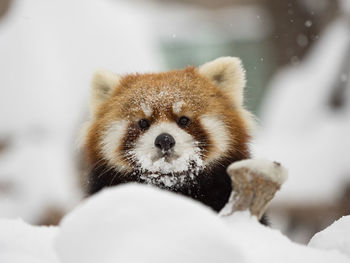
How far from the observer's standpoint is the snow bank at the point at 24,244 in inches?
78.7

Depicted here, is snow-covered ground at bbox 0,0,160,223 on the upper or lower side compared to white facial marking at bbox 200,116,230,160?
lower

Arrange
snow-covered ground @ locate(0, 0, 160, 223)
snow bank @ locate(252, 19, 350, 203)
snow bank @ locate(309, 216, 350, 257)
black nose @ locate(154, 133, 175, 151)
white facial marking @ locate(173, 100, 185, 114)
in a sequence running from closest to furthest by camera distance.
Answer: snow bank @ locate(309, 216, 350, 257) < black nose @ locate(154, 133, 175, 151) < white facial marking @ locate(173, 100, 185, 114) < snow-covered ground @ locate(0, 0, 160, 223) < snow bank @ locate(252, 19, 350, 203)

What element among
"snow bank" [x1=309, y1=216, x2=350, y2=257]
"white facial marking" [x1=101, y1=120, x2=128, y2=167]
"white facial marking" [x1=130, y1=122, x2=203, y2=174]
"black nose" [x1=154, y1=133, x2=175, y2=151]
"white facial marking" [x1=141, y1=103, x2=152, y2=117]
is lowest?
"white facial marking" [x1=101, y1=120, x2=128, y2=167]

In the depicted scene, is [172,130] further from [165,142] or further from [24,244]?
[24,244]

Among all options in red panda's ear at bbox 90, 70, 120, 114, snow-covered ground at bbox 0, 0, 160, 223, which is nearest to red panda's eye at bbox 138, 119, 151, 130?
red panda's ear at bbox 90, 70, 120, 114

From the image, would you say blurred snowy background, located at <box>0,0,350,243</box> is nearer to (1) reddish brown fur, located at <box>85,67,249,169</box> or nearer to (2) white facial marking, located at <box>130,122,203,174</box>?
(1) reddish brown fur, located at <box>85,67,249,169</box>

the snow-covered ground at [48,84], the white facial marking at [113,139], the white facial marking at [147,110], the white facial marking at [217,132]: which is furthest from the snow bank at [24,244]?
the snow-covered ground at [48,84]

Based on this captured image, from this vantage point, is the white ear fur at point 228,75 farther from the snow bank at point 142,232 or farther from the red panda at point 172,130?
the snow bank at point 142,232

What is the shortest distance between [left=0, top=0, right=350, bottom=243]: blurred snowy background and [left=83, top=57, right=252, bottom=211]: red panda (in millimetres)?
1572

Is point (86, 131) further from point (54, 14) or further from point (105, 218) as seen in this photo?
point (54, 14)

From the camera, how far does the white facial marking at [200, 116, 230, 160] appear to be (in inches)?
124

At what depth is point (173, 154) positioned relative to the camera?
9.52 ft

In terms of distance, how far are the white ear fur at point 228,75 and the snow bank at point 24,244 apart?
1529 mm

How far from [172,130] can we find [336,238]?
3.66ft
